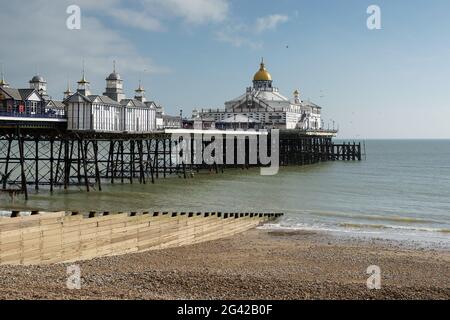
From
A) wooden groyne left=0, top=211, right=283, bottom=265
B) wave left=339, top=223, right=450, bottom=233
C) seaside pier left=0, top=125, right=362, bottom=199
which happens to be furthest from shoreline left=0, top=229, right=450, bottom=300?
seaside pier left=0, top=125, right=362, bottom=199

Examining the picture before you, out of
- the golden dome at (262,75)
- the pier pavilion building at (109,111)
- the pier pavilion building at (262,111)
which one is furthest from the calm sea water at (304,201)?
the golden dome at (262,75)

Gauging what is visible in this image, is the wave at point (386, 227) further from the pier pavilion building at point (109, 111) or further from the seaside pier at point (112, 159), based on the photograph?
the pier pavilion building at point (109, 111)

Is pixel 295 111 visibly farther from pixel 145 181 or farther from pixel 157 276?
pixel 157 276

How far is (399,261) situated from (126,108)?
3094 centimetres

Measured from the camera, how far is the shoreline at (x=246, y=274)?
10.4m

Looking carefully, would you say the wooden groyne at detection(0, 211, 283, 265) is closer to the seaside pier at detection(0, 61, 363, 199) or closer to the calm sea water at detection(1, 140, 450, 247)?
the calm sea water at detection(1, 140, 450, 247)

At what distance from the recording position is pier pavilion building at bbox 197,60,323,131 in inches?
3269

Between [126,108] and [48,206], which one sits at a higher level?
[126,108]

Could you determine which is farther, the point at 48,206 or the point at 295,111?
the point at 295,111

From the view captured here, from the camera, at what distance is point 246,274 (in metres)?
12.8

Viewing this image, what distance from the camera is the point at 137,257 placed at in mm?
14648

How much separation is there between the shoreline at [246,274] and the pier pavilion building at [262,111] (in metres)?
61.8
